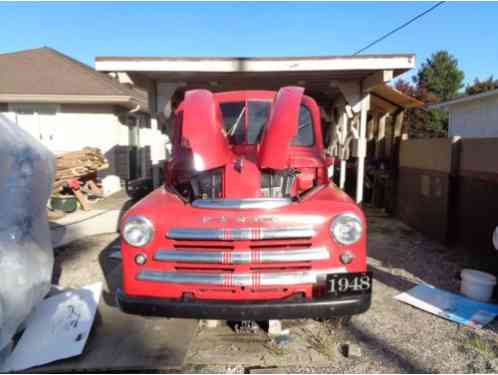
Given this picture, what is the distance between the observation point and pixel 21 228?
3.00 metres

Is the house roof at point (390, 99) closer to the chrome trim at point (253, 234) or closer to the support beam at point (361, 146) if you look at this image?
the support beam at point (361, 146)

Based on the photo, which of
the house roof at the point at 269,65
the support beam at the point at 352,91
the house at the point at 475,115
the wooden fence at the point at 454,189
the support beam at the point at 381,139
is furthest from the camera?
the house at the point at 475,115

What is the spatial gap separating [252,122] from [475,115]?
14590 millimetres

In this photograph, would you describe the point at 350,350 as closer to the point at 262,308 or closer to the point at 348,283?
the point at 348,283

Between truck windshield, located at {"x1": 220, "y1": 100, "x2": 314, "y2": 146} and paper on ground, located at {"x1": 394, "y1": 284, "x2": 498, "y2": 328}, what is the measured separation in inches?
78.3

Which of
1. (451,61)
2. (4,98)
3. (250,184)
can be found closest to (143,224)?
(250,184)

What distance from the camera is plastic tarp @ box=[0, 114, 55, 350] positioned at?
106 inches

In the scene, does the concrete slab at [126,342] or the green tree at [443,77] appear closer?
the concrete slab at [126,342]

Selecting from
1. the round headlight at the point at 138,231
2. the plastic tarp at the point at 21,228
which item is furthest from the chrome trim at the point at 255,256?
the plastic tarp at the point at 21,228

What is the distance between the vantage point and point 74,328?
301 cm

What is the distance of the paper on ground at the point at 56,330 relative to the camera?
107 inches

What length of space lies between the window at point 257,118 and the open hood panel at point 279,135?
966 mm

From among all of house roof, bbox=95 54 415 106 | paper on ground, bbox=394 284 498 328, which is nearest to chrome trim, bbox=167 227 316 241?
paper on ground, bbox=394 284 498 328

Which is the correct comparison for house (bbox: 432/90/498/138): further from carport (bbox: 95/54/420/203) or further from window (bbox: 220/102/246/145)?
window (bbox: 220/102/246/145)
